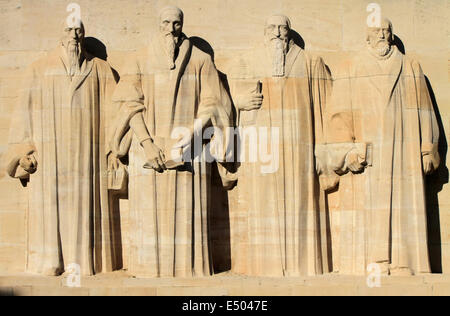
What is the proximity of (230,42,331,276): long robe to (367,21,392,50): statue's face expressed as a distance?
31.4 inches

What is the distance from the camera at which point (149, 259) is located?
17297 millimetres

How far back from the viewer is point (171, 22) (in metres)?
17.6

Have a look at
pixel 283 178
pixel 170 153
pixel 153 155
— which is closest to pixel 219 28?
pixel 170 153

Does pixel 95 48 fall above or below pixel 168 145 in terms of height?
above

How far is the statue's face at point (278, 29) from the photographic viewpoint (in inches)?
699

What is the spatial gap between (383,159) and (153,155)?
3136 mm

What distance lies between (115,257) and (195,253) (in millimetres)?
1205

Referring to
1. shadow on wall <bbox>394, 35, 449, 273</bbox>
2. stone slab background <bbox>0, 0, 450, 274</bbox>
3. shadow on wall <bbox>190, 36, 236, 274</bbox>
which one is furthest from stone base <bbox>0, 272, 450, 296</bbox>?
stone slab background <bbox>0, 0, 450, 274</bbox>

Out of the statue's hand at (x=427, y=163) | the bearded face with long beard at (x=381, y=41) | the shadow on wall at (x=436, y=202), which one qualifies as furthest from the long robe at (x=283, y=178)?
the shadow on wall at (x=436, y=202)

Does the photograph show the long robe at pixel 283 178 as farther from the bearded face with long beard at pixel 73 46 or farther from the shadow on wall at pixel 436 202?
the bearded face with long beard at pixel 73 46

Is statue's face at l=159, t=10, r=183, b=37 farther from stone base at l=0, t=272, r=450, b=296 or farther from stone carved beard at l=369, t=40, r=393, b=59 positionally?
stone base at l=0, t=272, r=450, b=296

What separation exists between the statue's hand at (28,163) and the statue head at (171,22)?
250 cm

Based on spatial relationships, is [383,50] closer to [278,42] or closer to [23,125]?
[278,42]

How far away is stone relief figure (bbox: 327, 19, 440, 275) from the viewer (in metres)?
17.4
